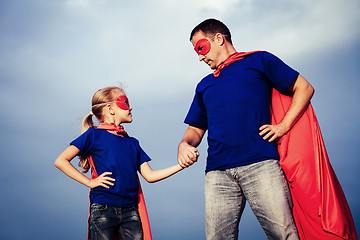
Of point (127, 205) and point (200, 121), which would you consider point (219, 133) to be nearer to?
point (200, 121)

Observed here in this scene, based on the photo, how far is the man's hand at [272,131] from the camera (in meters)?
2.79

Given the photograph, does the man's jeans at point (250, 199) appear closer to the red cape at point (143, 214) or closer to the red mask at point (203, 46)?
the red cape at point (143, 214)

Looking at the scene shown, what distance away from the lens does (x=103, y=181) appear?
10.9ft

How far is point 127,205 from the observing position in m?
3.34

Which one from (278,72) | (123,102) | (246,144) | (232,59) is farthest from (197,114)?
(123,102)

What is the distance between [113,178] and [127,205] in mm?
305

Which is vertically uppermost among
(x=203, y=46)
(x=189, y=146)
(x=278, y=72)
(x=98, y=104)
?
(x=203, y=46)

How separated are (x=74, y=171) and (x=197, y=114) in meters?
1.39

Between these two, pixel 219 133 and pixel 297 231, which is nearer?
pixel 297 231

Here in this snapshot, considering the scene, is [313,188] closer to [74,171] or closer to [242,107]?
[242,107]

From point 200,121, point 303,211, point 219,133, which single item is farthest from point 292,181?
point 200,121

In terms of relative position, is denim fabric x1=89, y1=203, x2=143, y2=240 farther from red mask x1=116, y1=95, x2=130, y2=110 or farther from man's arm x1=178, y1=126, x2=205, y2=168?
red mask x1=116, y1=95, x2=130, y2=110

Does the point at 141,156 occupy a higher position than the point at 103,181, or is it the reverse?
the point at 141,156

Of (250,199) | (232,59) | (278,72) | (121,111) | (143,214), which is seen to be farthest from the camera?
(121,111)
